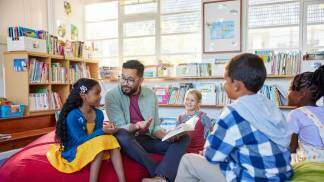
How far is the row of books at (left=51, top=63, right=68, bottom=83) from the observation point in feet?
12.4

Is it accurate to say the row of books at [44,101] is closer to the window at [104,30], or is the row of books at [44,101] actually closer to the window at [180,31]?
the window at [104,30]

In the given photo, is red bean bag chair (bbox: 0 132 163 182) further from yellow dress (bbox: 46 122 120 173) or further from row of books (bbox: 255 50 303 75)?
row of books (bbox: 255 50 303 75)

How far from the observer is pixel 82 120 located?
211cm

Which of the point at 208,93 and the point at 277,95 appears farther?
the point at 208,93

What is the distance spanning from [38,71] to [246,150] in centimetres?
289

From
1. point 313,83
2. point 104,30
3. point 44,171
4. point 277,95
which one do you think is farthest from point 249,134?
point 104,30

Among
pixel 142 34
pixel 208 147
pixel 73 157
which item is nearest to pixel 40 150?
pixel 73 157

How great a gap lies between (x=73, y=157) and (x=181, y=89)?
2.16 meters

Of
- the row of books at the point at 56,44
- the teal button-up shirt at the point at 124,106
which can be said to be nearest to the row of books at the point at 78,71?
the row of books at the point at 56,44

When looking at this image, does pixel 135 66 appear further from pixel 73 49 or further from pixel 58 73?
pixel 73 49

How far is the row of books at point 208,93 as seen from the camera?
353cm

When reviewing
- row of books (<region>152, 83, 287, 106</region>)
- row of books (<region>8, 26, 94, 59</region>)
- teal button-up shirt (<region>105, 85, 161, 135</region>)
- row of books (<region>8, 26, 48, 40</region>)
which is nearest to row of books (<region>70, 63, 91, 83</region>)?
row of books (<region>8, 26, 94, 59</region>)

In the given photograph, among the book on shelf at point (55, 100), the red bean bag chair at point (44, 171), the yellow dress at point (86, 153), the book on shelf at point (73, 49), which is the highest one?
the book on shelf at point (73, 49)

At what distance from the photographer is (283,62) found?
3.48m
